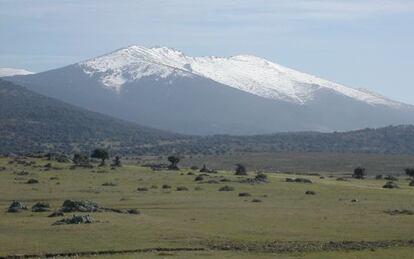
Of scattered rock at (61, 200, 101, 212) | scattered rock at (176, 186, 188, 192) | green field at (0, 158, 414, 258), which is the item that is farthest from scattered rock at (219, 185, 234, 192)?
scattered rock at (61, 200, 101, 212)

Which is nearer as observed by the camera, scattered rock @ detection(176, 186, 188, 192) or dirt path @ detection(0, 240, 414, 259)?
dirt path @ detection(0, 240, 414, 259)

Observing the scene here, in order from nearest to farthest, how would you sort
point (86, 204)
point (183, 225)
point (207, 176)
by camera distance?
point (183, 225) → point (86, 204) → point (207, 176)

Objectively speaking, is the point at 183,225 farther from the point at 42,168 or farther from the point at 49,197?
the point at 42,168

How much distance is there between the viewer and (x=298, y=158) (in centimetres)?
18400

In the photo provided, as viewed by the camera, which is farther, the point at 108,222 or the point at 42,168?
the point at 42,168

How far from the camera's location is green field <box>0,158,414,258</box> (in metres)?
38.8

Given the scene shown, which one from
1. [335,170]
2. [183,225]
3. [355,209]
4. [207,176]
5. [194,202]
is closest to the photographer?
[183,225]

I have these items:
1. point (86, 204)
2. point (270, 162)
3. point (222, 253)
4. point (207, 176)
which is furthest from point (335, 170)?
point (222, 253)

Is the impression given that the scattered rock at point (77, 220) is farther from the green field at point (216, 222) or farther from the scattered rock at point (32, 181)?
the scattered rock at point (32, 181)

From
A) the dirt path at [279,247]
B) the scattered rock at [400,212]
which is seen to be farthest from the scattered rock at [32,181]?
the dirt path at [279,247]

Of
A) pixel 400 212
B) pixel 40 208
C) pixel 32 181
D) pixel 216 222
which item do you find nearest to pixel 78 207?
pixel 40 208

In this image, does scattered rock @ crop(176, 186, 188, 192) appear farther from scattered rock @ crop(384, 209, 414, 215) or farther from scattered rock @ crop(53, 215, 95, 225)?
scattered rock @ crop(53, 215, 95, 225)

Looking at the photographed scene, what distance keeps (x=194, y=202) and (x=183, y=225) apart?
16.6 metres

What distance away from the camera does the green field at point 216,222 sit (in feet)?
127
